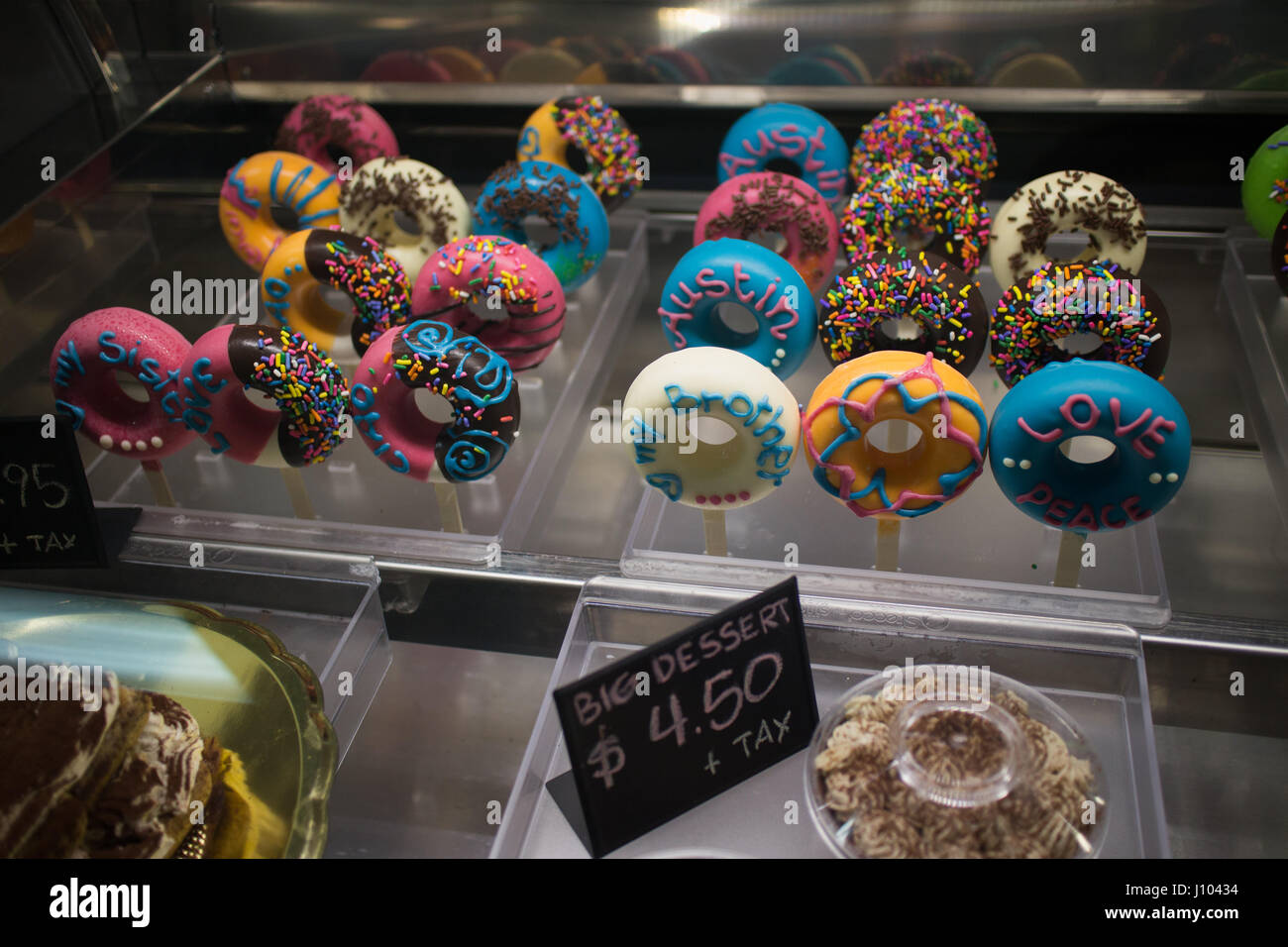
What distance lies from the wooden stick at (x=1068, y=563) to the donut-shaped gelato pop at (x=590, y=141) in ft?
3.90

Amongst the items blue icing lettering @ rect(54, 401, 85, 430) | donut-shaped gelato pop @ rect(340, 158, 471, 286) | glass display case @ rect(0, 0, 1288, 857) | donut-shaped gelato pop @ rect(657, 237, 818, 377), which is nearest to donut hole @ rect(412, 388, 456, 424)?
glass display case @ rect(0, 0, 1288, 857)

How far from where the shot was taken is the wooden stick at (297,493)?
176 cm

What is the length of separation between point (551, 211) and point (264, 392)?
2.31 feet

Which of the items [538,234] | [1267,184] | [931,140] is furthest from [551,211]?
[1267,184]

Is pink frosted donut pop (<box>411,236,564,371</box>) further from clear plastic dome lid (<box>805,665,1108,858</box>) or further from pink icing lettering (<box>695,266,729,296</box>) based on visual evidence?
clear plastic dome lid (<box>805,665,1108,858</box>)

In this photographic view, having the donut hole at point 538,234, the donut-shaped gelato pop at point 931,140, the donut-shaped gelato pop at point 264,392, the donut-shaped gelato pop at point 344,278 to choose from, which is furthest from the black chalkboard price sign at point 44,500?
the donut-shaped gelato pop at point 931,140

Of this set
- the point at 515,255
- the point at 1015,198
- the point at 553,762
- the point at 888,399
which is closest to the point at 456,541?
the point at 553,762

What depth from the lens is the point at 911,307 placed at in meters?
1.65

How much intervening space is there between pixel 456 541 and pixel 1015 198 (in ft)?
3.72

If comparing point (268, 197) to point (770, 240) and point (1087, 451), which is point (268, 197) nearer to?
point (770, 240)

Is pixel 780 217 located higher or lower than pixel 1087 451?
higher

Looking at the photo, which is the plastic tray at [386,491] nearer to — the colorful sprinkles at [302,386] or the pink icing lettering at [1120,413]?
the colorful sprinkles at [302,386]

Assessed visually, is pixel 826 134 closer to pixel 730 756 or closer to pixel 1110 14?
pixel 1110 14
